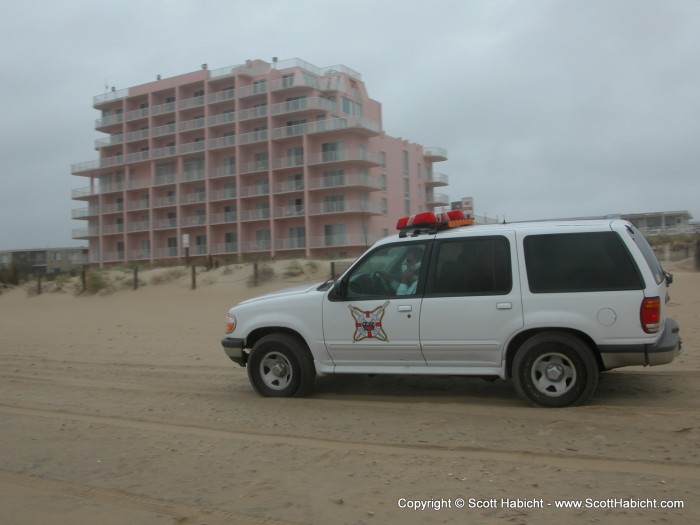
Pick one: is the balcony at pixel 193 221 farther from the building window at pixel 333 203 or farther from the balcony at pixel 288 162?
the building window at pixel 333 203

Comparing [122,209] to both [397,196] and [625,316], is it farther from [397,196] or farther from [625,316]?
[625,316]

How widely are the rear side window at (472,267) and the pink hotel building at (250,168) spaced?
47939 millimetres

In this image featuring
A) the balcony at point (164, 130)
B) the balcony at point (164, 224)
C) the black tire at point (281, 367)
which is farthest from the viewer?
the balcony at point (164, 224)

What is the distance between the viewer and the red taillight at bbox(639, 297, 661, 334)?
19.8 feet

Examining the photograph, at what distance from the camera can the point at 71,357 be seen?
12.4 m

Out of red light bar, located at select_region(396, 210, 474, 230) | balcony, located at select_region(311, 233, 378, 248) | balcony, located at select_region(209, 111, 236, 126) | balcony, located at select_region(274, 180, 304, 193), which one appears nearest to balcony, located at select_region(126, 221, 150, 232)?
balcony, located at select_region(209, 111, 236, 126)

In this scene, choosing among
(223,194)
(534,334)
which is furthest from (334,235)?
(534,334)

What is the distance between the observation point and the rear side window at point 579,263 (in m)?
6.18

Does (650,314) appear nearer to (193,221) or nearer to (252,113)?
(252,113)

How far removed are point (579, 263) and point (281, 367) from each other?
3.58 meters

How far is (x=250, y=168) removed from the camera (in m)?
62.0

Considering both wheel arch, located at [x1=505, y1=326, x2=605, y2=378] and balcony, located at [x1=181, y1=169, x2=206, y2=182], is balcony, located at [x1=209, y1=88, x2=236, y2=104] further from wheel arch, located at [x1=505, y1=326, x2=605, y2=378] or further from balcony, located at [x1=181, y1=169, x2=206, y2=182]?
wheel arch, located at [x1=505, y1=326, x2=605, y2=378]

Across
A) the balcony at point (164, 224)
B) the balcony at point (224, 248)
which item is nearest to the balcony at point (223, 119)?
the balcony at point (164, 224)

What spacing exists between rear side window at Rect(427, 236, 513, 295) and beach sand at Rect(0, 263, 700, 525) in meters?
1.26
